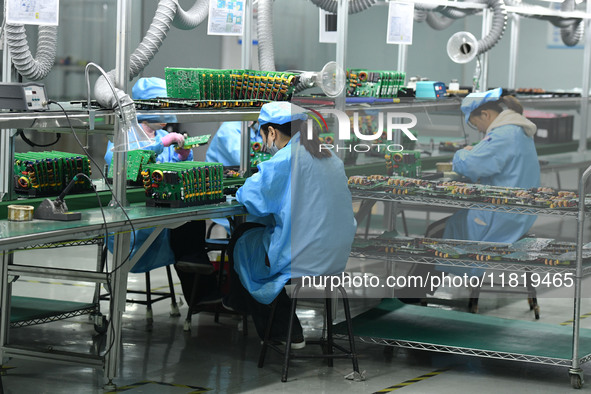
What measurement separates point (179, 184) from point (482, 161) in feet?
7.37

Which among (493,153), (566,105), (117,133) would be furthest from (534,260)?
(566,105)

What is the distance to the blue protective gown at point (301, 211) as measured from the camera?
16.4 ft

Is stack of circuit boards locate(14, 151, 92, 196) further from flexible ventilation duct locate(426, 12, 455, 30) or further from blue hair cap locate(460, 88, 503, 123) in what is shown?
flexible ventilation duct locate(426, 12, 455, 30)

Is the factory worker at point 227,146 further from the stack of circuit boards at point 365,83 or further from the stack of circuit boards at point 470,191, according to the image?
the stack of circuit boards at point 470,191

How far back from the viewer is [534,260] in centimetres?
523

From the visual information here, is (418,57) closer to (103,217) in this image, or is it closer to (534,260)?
(534,260)

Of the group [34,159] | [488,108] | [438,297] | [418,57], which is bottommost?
[438,297]

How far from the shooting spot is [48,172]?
4.80m

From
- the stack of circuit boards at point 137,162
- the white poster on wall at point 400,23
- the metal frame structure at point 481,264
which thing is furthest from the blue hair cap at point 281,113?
the white poster on wall at point 400,23

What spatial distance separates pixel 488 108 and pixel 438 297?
1.72 m

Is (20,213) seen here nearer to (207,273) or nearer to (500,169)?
(207,273)

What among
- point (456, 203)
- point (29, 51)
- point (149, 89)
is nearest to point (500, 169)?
point (456, 203)

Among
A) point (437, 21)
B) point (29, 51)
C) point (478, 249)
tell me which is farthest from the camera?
point (437, 21)

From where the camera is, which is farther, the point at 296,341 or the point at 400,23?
the point at 400,23
